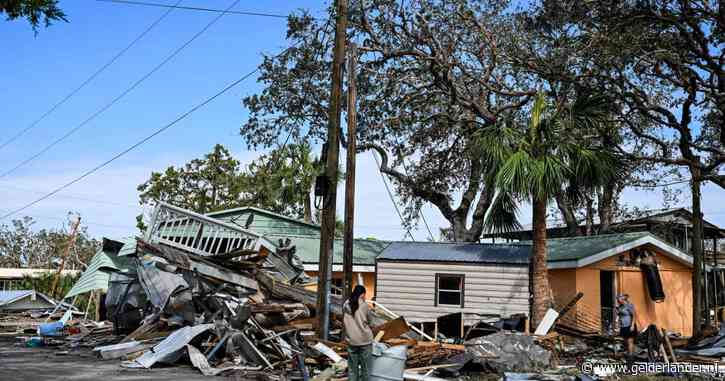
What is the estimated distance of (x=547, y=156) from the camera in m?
18.7

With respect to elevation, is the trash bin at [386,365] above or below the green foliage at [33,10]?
below

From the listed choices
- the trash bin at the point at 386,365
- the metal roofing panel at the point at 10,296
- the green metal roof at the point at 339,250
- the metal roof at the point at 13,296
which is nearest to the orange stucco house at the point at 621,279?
the green metal roof at the point at 339,250

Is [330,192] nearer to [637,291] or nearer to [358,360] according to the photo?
[358,360]

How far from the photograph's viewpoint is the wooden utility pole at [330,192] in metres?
14.0

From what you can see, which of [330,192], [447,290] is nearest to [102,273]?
[447,290]

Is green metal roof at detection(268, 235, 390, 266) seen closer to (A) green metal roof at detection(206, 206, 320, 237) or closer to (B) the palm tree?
(A) green metal roof at detection(206, 206, 320, 237)

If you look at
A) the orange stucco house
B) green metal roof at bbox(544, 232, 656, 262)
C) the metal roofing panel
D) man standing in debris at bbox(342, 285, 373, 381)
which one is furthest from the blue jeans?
the metal roofing panel

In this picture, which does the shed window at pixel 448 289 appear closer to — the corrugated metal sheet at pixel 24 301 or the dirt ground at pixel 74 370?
the dirt ground at pixel 74 370

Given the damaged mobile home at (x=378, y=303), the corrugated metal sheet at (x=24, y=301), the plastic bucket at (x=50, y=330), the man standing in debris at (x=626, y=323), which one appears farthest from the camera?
the corrugated metal sheet at (x=24, y=301)

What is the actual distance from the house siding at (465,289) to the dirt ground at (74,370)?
970 cm

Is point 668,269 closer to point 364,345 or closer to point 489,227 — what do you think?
point 489,227

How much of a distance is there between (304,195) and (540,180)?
24.6 metres

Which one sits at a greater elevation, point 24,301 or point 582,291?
point 582,291

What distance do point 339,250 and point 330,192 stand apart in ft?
43.8
